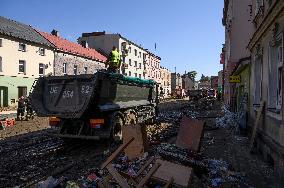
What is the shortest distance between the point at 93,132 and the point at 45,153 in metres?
1.59

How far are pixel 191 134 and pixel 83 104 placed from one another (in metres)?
3.69

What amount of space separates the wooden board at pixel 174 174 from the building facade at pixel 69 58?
32525 millimetres

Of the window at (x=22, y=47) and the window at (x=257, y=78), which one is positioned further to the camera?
the window at (x=22, y=47)

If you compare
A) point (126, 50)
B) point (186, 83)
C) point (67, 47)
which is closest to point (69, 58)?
point (67, 47)

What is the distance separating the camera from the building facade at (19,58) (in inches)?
1217

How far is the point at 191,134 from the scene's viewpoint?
7.89 m

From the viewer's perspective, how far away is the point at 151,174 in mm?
5203

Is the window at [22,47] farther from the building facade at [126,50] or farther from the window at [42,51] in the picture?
the building facade at [126,50]

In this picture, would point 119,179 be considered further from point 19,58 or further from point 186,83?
point 186,83

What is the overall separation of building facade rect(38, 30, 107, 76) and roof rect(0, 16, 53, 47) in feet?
4.45

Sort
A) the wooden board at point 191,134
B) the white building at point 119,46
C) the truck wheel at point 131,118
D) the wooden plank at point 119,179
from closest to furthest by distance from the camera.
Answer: the wooden plank at point 119,179 → the wooden board at point 191,134 → the truck wheel at point 131,118 → the white building at point 119,46

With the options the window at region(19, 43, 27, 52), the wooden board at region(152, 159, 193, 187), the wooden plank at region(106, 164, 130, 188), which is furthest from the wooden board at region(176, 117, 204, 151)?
the window at region(19, 43, 27, 52)

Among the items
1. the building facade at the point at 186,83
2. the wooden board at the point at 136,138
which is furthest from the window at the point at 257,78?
the building facade at the point at 186,83

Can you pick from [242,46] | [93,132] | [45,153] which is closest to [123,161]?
[93,132]
